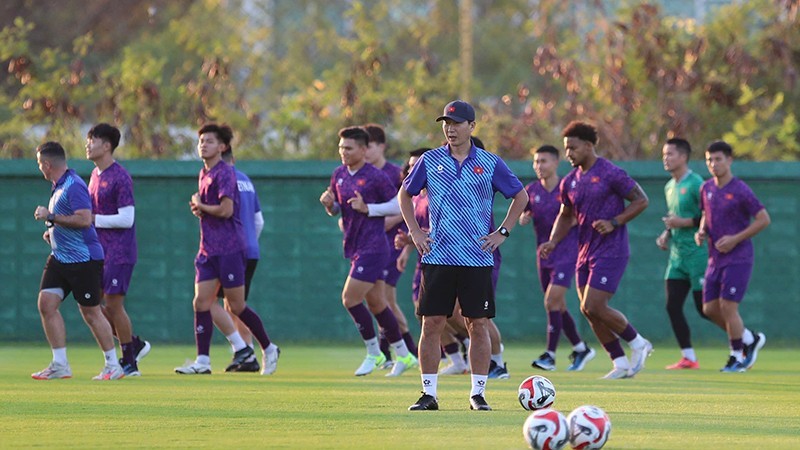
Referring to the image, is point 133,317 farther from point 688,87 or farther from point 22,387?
point 688,87

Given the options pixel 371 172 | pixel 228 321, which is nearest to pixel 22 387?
pixel 228 321

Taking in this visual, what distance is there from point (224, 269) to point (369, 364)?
1574 millimetres

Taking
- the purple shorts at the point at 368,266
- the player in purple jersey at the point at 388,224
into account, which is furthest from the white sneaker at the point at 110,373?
the player in purple jersey at the point at 388,224

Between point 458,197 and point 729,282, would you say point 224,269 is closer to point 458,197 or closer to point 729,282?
point 458,197

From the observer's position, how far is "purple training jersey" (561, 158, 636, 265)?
14.5 metres

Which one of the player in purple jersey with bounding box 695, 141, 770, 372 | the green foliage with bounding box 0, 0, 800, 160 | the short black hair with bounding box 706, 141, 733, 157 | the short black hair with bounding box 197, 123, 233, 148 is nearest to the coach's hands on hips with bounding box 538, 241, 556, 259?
the player in purple jersey with bounding box 695, 141, 770, 372

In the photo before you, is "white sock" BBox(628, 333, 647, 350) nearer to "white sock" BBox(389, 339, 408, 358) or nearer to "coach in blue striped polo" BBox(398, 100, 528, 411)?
"white sock" BBox(389, 339, 408, 358)

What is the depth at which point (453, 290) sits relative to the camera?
11.1 metres

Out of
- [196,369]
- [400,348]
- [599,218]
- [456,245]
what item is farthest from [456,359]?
[456,245]

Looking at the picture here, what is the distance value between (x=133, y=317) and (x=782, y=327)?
807cm

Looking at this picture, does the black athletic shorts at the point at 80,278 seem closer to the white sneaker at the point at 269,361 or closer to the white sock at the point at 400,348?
the white sneaker at the point at 269,361

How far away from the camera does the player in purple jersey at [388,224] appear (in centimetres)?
1620

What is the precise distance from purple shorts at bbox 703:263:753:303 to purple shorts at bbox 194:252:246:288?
15.0ft

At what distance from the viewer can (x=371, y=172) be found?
50.5ft
